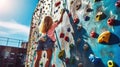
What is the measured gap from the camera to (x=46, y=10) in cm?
1148

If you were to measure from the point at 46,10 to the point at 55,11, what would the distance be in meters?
1.45

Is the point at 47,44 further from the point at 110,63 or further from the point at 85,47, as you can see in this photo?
the point at 110,63

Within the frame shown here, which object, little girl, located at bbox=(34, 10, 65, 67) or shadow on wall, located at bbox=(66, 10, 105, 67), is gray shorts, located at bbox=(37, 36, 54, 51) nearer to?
little girl, located at bbox=(34, 10, 65, 67)

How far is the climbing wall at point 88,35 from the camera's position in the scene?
6336 millimetres

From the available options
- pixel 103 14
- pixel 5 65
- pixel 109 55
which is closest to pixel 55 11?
pixel 103 14

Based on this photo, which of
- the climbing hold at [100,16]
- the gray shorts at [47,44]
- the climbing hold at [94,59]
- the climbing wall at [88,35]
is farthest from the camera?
the gray shorts at [47,44]

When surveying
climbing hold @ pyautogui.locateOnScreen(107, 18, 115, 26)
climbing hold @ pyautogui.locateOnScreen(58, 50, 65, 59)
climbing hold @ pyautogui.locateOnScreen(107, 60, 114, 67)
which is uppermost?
climbing hold @ pyautogui.locateOnScreen(107, 18, 115, 26)

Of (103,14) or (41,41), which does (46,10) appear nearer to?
(41,41)

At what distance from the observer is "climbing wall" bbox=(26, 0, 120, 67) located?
634 cm

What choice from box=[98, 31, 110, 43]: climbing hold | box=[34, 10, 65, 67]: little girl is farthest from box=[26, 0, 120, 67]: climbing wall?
box=[34, 10, 65, 67]: little girl

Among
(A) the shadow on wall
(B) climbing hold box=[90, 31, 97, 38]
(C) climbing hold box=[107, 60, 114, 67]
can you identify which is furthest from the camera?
(A) the shadow on wall

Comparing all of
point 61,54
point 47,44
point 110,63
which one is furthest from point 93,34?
point 47,44

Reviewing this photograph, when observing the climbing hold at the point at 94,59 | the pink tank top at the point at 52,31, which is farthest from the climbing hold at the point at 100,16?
the pink tank top at the point at 52,31

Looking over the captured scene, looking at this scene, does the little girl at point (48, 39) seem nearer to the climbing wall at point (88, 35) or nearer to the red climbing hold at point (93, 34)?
the climbing wall at point (88, 35)
